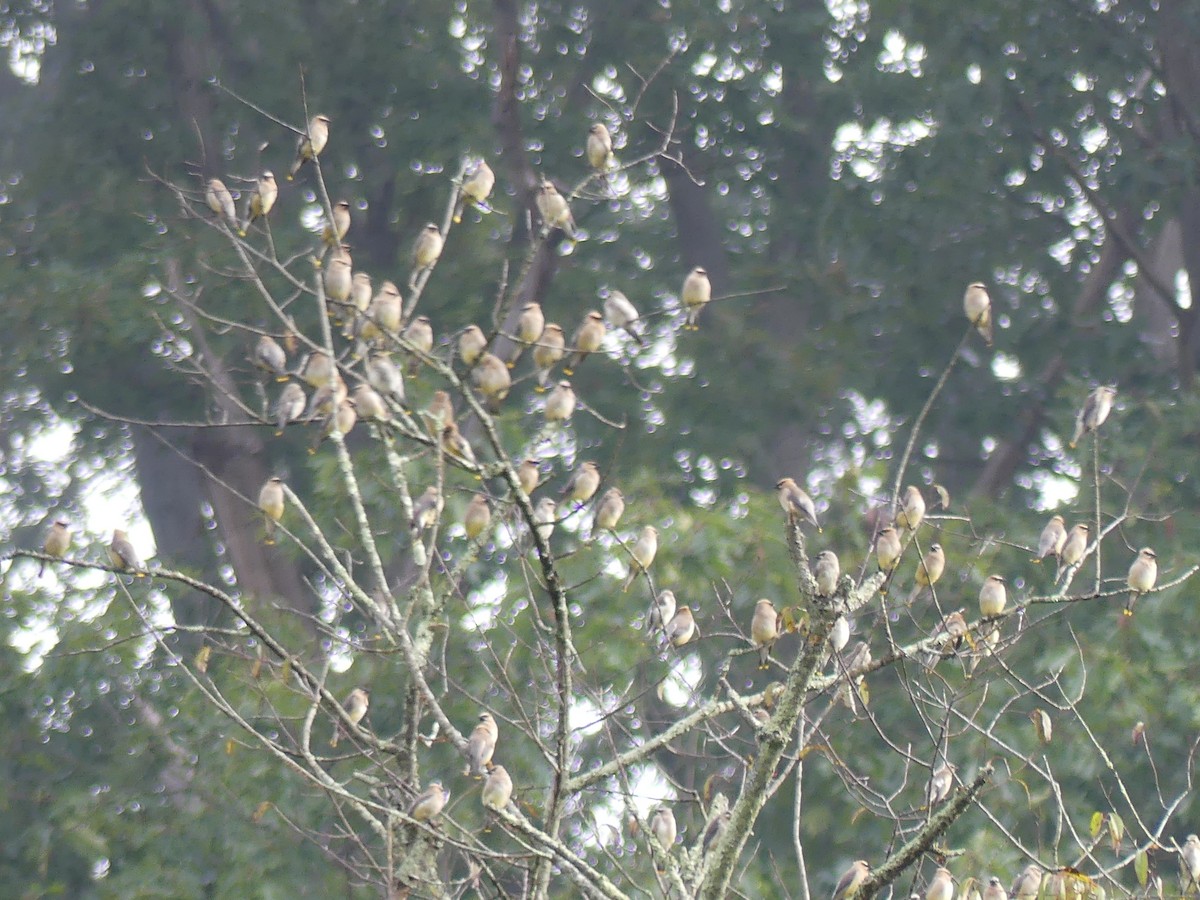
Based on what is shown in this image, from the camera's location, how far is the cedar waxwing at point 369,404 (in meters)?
4.18

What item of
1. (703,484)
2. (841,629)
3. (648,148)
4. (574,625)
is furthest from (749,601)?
(648,148)

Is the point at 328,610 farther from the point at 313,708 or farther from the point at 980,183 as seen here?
the point at 313,708

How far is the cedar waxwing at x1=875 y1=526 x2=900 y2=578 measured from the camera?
4414mm

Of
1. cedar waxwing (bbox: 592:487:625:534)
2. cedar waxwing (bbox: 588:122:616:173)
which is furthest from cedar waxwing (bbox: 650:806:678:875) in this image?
cedar waxwing (bbox: 588:122:616:173)

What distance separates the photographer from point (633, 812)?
4.50 meters

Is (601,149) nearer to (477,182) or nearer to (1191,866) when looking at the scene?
(477,182)

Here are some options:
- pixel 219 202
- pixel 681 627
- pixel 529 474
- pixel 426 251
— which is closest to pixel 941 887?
pixel 681 627

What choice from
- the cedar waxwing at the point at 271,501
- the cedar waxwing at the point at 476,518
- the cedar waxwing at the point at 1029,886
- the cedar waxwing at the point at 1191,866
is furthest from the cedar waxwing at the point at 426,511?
the cedar waxwing at the point at 1191,866

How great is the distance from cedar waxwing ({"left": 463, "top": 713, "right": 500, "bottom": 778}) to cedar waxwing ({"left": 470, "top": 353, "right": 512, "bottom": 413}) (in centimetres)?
95

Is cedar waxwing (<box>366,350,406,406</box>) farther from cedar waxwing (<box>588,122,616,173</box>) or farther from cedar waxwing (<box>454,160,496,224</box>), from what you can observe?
cedar waxwing (<box>588,122,616,173</box>)

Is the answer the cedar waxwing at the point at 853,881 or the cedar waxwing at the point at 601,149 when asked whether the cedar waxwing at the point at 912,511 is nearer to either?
the cedar waxwing at the point at 853,881

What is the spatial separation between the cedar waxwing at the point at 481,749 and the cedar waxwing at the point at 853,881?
1.01 metres

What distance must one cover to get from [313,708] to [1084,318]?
23.5 ft

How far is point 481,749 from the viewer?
4.91 m
